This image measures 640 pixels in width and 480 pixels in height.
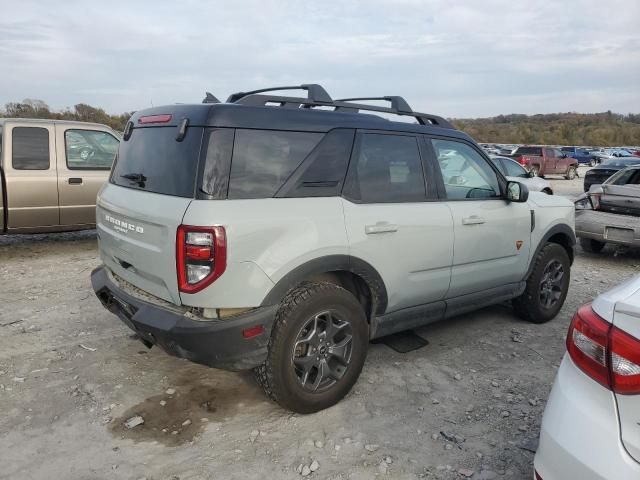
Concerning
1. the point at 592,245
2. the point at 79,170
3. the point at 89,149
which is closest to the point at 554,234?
the point at 592,245

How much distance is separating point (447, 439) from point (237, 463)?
4.02 feet

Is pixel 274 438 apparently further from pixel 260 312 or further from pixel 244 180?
pixel 244 180

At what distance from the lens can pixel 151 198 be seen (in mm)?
2990

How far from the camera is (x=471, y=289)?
13.5ft

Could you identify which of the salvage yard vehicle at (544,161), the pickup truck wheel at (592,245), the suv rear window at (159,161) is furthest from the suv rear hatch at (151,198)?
the salvage yard vehicle at (544,161)

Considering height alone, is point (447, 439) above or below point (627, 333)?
below

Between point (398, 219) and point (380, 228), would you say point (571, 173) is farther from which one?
point (380, 228)

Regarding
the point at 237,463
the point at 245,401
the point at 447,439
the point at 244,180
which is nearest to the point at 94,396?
the point at 245,401

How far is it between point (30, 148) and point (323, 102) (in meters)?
5.38

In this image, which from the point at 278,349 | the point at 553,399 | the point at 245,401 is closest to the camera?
the point at 553,399

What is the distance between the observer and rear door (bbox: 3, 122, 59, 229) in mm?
6719

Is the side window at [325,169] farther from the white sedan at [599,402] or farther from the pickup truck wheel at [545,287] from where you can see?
the pickup truck wheel at [545,287]

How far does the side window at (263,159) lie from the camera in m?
2.81

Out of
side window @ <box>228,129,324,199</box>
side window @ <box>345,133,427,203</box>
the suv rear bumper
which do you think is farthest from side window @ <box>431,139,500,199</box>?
the suv rear bumper
